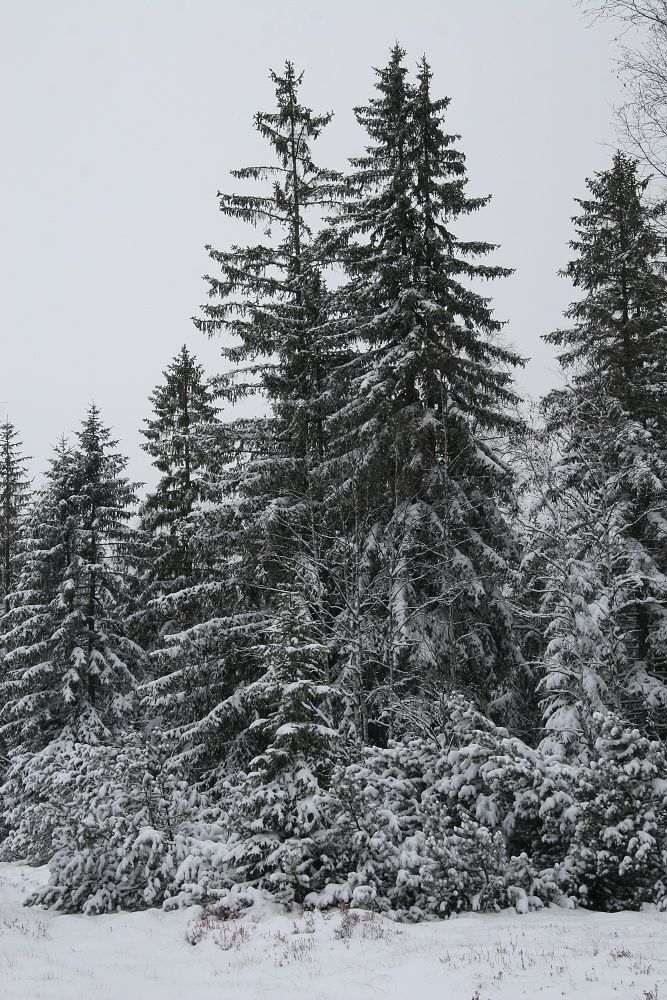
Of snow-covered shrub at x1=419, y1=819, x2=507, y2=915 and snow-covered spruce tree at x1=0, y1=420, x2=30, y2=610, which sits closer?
snow-covered shrub at x1=419, y1=819, x2=507, y2=915

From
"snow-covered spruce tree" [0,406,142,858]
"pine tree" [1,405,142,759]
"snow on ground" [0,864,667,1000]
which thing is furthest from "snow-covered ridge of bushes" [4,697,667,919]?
"pine tree" [1,405,142,759]

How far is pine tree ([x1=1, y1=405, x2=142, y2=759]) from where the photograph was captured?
76.4 ft

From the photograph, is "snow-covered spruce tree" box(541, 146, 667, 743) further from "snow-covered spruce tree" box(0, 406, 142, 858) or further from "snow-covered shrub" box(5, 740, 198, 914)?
"snow-covered spruce tree" box(0, 406, 142, 858)

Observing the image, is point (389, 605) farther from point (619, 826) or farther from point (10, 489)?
point (10, 489)

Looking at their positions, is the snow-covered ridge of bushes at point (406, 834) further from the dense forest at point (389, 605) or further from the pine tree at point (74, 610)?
the pine tree at point (74, 610)

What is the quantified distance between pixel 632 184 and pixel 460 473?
8.64 m

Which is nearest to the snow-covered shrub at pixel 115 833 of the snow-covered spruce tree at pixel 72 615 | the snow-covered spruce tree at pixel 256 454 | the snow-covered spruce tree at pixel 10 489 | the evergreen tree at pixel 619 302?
the snow-covered spruce tree at pixel 256 454

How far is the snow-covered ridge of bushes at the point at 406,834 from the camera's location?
988cm

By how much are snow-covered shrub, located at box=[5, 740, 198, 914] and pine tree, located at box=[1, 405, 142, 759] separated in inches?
332

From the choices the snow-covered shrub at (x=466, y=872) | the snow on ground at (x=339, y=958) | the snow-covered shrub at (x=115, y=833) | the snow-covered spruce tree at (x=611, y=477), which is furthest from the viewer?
the snow-covered spruce tree at (x=611, y=477)

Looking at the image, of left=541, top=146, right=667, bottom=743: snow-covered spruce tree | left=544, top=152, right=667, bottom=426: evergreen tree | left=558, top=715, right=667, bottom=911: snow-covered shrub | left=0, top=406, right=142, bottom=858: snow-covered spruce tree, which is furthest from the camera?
left=0, top=406, right=142, bottom=858: snow-covered spruce tree

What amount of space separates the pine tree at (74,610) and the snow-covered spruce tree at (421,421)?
33.2ft

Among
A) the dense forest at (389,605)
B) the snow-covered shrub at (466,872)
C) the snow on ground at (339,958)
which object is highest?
the dense forest at (389,605)

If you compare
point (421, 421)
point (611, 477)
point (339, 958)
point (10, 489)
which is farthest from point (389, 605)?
point (10, 489)
